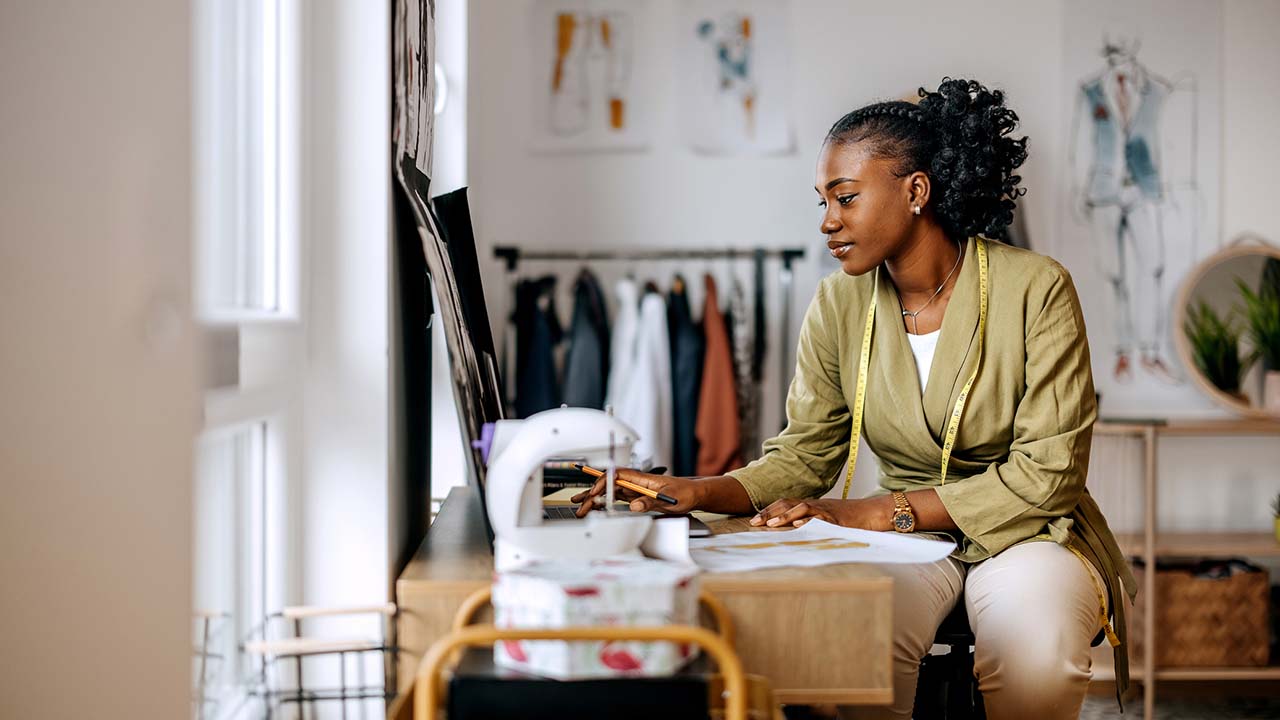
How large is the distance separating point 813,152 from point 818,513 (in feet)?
7.61

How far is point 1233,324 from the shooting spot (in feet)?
12.6

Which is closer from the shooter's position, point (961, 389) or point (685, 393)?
point (961, 389)

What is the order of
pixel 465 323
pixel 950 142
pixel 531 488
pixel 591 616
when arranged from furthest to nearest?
pixel 950 142
pixel 465 323
pixel 531 488
pixel 591 616

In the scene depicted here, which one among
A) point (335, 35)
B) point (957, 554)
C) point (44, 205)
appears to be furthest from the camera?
point (957, 554)

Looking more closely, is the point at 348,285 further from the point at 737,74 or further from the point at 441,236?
the point at 737,74

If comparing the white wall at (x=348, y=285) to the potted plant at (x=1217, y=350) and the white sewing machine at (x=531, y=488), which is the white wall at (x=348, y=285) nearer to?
the white sewing machine at (x=531, y=488)

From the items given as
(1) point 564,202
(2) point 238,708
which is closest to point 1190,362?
(1) point 564,202

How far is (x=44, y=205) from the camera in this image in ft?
2.60

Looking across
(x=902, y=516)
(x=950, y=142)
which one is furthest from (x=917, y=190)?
(x=902, y=516)

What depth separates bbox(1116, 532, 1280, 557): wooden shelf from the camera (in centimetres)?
354

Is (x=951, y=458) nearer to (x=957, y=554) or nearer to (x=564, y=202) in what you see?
(x=957, y=554)

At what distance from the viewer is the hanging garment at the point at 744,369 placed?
12.5ft

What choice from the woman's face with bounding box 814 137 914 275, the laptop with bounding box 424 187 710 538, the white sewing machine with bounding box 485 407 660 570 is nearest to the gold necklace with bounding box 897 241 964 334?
the woman's face with bounding box 814 137 914 275

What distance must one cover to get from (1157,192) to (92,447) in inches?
150
